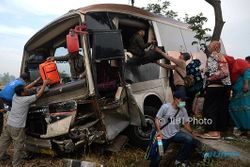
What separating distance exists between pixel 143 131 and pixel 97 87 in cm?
146

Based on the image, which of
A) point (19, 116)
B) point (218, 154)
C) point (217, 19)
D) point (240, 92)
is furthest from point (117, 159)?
point (217, 19)

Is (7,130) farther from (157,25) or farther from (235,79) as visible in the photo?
(235,79)

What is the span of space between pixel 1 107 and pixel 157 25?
3886 mm

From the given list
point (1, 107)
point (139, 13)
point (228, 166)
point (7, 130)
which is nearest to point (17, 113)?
point (7, 130)

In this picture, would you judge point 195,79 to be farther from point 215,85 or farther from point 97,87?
point 97,87

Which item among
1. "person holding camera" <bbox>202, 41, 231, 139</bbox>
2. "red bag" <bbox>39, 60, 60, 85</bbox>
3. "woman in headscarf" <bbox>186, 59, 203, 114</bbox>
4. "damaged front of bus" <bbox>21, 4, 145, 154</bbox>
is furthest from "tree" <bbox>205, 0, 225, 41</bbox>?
"red bag" <bbox>39, 60, 60, 85</bbox>

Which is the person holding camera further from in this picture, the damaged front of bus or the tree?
the tree

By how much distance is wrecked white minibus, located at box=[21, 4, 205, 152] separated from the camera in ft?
17.8

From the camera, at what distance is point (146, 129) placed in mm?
6422

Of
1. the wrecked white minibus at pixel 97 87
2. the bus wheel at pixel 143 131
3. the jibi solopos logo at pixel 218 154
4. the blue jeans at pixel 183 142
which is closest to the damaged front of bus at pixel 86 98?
the wrecked white minibus at pixel 97 87

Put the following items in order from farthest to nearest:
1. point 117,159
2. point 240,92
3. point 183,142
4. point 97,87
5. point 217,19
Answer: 1. point 217,19
2. point 240,92
3. point 117,159
4. point 97,87
5. point 183,142

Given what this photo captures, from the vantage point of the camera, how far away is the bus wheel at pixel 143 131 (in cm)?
621

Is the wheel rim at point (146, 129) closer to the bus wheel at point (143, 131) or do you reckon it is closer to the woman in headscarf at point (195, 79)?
the bus wheel at point (143, 131)

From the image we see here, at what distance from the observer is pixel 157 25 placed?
7.31 m
